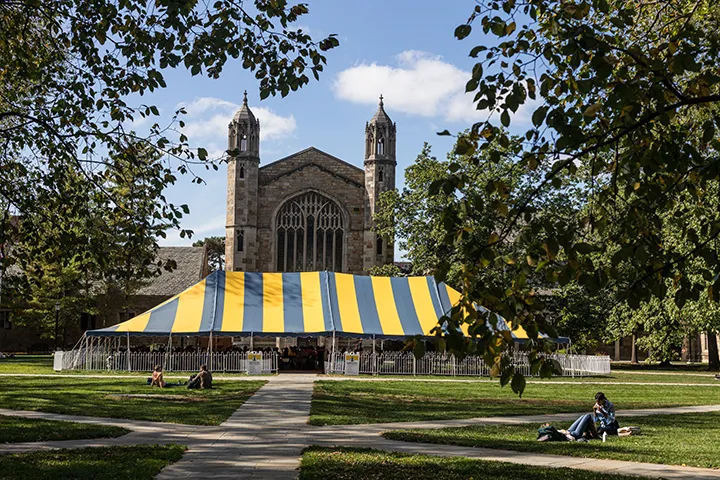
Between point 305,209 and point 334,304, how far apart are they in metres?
19.2

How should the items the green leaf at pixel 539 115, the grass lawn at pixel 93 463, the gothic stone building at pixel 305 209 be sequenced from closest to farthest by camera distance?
the green leaf at pixel 539 115
the grass lawn at pixel 93 463
the gothic stone building at pixel 305 209

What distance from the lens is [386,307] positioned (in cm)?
3081

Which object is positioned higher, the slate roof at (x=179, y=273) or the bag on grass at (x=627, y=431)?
the slate roof at (x=179, y=273)

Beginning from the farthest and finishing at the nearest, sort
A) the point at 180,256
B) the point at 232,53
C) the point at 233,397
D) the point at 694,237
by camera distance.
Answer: the point at 180,256 → the point at 233,397 → the point at 232,53 → the point at 694,237

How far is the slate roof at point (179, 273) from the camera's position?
179ft

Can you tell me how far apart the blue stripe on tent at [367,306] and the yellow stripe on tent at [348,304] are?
0.16 meters

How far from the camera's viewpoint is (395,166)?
162 feet

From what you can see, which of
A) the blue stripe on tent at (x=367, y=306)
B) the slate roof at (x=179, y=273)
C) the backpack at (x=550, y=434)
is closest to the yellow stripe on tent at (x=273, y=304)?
the blue stripe on tent at (x=367, y=306)

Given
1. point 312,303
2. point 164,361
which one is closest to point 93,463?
point 164,361

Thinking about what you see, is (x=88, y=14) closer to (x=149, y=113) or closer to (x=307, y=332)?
(x=149, y=113)

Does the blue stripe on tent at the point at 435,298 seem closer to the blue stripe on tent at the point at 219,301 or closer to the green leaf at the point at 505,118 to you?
the blue stripe on tent at the point at 219,301

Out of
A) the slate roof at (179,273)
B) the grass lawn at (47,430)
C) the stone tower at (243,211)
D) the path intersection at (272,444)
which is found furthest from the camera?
the slate roof at (179,273)

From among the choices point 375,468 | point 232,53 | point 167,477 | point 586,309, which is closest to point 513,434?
point 375,468

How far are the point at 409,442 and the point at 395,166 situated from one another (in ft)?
127
